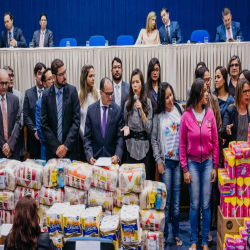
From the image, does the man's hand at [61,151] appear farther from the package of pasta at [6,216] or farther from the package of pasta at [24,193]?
the package of pasta at [6,216]

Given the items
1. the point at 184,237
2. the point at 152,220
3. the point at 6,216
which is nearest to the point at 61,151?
the point at 6,216

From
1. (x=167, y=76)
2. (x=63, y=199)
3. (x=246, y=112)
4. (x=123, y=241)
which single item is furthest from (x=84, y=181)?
(x=167, y=76)

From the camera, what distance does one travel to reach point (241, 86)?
383 cm

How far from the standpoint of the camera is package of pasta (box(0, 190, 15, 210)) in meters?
3.49

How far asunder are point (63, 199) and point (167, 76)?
2836mm

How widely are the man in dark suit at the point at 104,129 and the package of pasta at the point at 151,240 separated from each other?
35.4 inches

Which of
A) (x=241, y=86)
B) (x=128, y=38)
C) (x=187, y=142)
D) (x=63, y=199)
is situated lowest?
(x=63, y=199)

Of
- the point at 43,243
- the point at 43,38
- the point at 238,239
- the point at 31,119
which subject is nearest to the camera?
the point at 43,243

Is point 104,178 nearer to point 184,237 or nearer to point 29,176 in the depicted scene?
point 29,176

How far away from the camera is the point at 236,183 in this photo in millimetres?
3518

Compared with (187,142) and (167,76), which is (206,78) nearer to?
(187,142)

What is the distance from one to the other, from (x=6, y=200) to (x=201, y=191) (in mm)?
1774

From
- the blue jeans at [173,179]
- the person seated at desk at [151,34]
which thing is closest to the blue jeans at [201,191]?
the blue jeans at [173,179]

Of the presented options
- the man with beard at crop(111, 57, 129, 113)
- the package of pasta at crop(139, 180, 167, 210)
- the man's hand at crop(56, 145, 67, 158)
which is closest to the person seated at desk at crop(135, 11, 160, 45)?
the man with beard at crop(111, 57, 129, 113)
